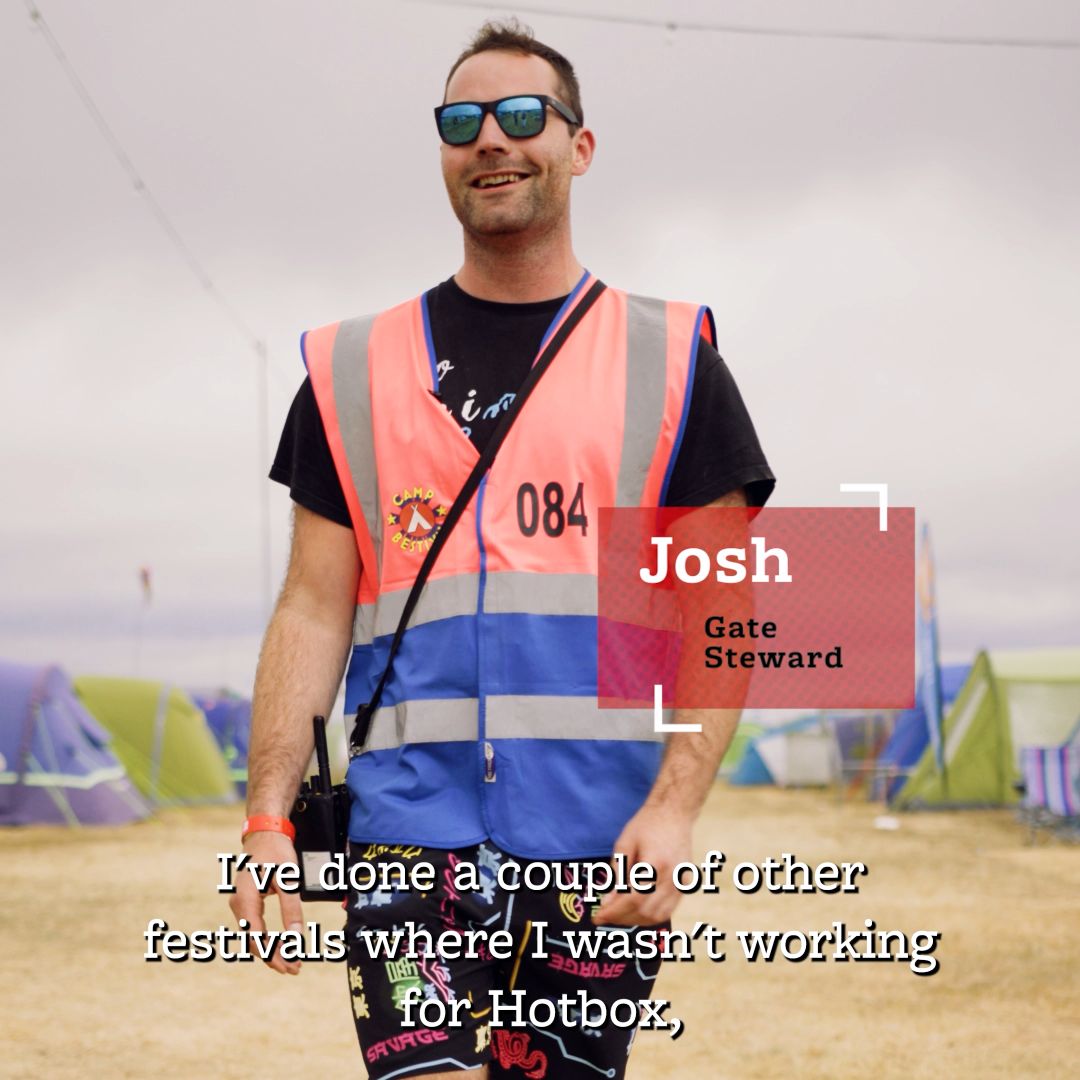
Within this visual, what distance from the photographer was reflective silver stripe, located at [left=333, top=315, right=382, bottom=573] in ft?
9.23

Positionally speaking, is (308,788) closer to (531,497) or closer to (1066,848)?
(531,497)

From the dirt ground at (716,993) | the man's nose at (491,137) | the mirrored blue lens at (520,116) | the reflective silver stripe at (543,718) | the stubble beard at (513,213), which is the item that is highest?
the mirrored blue lens at (520,116)

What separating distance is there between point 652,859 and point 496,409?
84 centimetres

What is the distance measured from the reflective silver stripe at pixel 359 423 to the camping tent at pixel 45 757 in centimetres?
1922

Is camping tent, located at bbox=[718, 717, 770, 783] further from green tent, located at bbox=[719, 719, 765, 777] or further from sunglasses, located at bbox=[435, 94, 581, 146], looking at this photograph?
sunglasses, located at bbox=[435, 94, 581, 146]

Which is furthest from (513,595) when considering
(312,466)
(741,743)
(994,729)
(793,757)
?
(741,743)

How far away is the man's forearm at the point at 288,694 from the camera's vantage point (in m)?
2.71

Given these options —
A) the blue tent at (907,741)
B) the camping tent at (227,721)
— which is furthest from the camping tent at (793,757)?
the camping tent at (227,721)

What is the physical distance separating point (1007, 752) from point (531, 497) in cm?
2271

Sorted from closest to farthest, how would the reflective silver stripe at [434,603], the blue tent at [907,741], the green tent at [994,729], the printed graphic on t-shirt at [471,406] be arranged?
the reflective silver stripe at [434,603]
the printed graphic on t-shirt at [471,406]
the green tent at [994,729]
the blue tent at [907,741]

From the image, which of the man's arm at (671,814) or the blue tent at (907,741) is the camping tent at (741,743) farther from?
Answer: the man's arm at (671,814)

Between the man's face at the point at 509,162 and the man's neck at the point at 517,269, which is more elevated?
the man's face at the point at 509,162

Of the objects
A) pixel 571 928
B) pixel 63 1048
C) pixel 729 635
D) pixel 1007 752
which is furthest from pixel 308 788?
pixel 1007 752

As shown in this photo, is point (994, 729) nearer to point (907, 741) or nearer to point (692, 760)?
point (907, 741)
